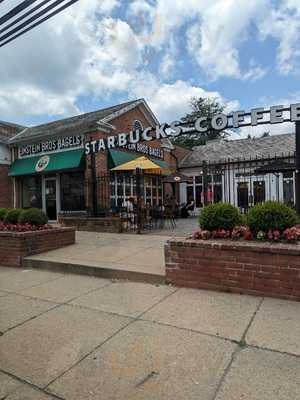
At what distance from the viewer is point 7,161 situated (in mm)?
16641

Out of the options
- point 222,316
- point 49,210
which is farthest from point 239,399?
point 49,210

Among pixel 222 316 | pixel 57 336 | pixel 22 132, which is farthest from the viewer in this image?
pixel 22 132

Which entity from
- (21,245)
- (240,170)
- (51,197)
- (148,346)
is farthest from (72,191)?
(148,346)

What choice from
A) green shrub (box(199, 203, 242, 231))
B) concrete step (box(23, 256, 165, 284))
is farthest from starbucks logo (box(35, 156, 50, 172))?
green shrub (box(199, 203, 242, 231))

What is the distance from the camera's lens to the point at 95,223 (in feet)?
35.4

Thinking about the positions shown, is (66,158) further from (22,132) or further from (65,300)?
(65,300)

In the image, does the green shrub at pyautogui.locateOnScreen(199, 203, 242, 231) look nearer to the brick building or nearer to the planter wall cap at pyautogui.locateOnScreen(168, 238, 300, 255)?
the planter wall cap at pyautogui.locateOnScreen(168, 238, 300, 255)

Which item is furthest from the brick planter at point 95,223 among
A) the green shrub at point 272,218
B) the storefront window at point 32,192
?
the green shrub at point 272,218

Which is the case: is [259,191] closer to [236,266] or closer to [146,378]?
[236,266]

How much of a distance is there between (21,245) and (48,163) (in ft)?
28.9

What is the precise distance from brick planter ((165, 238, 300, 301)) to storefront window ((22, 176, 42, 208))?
12.6 meters

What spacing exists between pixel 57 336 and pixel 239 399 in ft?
6.48

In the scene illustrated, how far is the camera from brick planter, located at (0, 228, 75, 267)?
6.80 m

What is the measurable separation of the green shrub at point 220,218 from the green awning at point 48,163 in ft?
30.8
